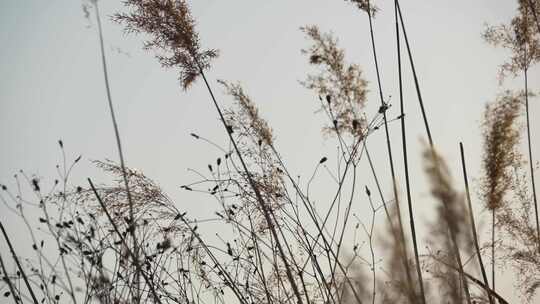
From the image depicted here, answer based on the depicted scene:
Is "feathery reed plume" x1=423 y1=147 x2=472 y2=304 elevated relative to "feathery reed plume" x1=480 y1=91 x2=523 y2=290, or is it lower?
lower

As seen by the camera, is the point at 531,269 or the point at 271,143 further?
the point at 531,269

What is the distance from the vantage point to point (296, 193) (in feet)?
7.79

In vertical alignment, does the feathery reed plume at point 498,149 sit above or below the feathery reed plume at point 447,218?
above

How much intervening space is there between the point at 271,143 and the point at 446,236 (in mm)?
1478

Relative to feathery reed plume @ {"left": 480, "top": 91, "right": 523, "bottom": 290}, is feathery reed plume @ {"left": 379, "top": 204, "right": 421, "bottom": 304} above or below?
below

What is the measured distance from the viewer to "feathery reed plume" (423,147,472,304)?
1.04 metres

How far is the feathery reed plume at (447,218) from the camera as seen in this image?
1037 mm

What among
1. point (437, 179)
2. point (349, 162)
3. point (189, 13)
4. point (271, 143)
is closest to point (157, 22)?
point (189, 13)

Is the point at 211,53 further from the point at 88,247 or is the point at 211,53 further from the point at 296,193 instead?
the point at 88,247

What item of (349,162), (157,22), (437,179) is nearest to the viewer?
(437,179)

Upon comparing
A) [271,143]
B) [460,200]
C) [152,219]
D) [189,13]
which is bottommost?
[460,200]

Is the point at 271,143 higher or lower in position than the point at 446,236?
higher

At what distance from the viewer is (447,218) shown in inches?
45.3

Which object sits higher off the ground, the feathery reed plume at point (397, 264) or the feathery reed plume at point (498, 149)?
the feathery reed plume at point (498, 149)
